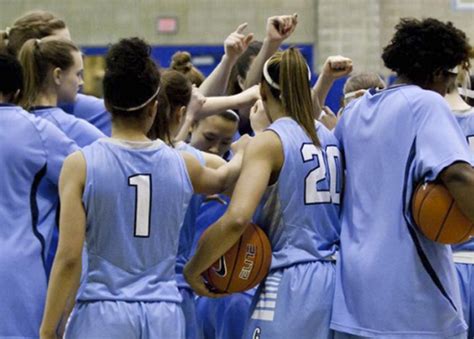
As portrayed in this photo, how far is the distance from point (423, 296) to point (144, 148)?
1193 millimetres

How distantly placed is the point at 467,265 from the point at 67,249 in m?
2.00

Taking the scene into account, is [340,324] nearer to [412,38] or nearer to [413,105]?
[413,105]

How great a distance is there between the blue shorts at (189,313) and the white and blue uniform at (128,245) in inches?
15.9

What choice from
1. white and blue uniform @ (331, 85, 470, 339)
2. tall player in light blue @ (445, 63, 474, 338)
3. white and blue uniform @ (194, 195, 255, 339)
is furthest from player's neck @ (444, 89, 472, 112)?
white and blue uniform @ (194, 195, 255, 339)

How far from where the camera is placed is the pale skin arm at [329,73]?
4797 mm

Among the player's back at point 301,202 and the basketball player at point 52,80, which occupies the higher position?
the basketball player at point 52,80

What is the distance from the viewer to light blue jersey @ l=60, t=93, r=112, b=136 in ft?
16.5

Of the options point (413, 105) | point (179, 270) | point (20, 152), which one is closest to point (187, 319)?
point (179, 270)

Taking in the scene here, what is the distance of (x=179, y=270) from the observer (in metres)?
4.42

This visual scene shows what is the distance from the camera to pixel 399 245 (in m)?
3.96

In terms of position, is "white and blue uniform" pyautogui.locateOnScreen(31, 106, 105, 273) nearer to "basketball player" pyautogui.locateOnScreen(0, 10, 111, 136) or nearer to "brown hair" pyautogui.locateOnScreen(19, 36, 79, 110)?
"brown hair" pyautogui.locateOnScreen(19, 36, 79, 110)

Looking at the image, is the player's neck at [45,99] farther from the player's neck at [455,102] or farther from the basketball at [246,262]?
the player's neck at [455,102]

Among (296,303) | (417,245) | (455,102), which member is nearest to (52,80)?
(296,303)

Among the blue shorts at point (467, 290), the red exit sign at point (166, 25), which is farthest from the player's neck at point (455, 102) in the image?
the red exit sign at point (166, 25)
